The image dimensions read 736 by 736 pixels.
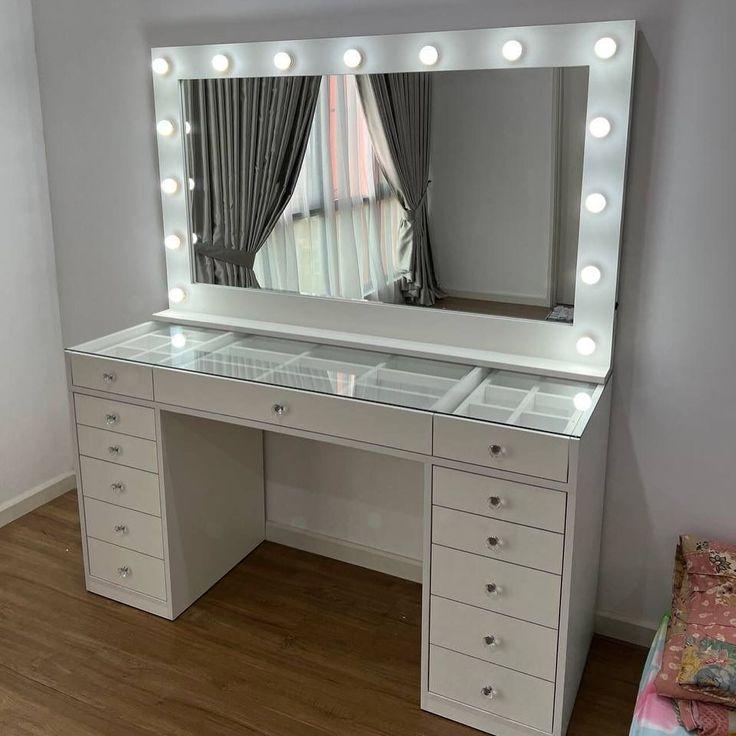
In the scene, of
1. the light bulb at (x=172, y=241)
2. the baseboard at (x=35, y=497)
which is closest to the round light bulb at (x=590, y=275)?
the light bulb at (x=172, y=241)

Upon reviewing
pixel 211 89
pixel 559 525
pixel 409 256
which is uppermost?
pixel 211 89

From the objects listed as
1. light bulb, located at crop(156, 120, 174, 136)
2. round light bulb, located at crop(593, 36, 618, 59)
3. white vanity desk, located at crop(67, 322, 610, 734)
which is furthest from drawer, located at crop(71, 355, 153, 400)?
round light bulb, located at crop(593, 36, 618, 59)

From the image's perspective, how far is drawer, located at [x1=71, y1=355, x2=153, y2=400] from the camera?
244cm

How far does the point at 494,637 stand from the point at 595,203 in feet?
3.71

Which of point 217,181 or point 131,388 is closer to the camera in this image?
point 131,388

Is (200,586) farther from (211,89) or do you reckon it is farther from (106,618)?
(211,89)

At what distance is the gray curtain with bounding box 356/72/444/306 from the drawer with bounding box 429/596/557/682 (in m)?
0.89

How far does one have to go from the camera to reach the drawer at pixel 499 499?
6.40 ft

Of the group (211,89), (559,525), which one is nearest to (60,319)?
(211,89)

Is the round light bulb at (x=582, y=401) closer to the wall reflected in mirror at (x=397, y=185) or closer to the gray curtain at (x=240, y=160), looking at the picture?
the wall reflected in mirror at (x=397, y=185)

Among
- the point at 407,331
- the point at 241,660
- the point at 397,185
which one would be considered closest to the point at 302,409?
the point at 407,331

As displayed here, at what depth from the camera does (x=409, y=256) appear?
243cm

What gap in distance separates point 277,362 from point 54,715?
1.12 metres

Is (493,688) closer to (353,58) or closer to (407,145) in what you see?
(407,145)
